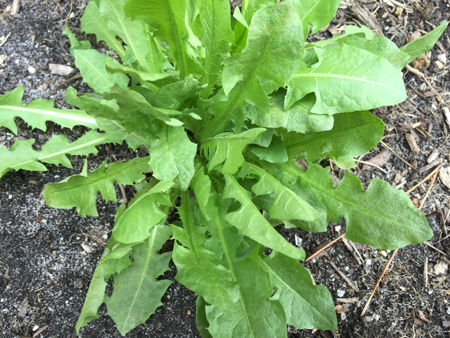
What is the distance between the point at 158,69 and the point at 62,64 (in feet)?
2.22

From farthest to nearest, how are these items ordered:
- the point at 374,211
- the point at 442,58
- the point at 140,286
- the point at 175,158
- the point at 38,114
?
the point at 442,58, the point at 38,114, the point at 140,286, the point at 374,211, the point at 175,158

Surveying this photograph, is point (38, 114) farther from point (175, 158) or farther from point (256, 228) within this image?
point (256, 228)

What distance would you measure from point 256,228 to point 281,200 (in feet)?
0.47

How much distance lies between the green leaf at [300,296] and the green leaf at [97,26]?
1156mm

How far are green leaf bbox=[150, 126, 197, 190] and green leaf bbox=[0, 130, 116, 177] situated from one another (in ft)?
1.44

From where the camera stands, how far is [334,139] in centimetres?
131

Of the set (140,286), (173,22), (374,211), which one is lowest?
(140,286)

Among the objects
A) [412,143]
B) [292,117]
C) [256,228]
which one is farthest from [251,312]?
[412,143]

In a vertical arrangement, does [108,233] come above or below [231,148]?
below

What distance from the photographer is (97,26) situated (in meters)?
1.54

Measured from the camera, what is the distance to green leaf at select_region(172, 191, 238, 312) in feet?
3.65

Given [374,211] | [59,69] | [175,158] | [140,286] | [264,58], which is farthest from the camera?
[59,69]

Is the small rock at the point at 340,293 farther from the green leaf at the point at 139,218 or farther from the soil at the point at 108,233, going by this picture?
the green leaf at the point at 139,218

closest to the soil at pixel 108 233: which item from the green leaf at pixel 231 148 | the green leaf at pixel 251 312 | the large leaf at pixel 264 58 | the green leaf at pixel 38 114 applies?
the green leaf at pixel 38 114
